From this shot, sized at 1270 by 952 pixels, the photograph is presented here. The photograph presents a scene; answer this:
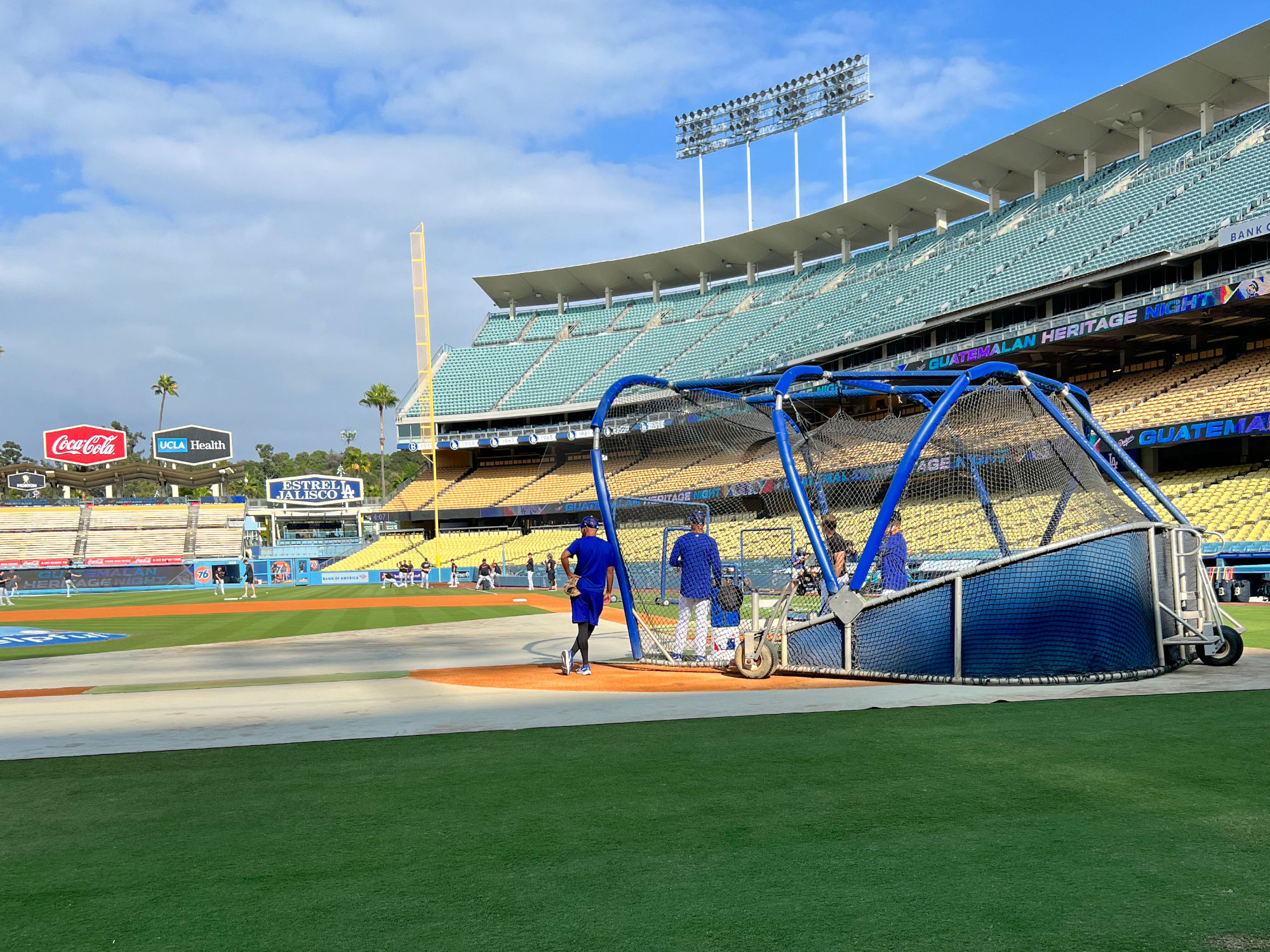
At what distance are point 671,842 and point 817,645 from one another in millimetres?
6039

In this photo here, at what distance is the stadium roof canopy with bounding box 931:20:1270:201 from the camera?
37.4 metres

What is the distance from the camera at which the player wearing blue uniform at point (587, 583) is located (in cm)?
1155

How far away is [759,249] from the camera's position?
2516 inches

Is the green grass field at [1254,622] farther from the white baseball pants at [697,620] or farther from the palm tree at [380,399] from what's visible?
the palm tree at [380,399]

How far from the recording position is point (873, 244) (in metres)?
59.7

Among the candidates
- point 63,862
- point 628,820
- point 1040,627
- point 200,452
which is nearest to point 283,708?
point 63,862

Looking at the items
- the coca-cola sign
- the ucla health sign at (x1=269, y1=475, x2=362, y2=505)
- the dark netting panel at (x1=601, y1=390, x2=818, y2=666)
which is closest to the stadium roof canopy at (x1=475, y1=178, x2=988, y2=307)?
the ucla health sign at (x1=269, y1=475, x2=362, y2=505)

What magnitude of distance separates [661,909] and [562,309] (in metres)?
73.1

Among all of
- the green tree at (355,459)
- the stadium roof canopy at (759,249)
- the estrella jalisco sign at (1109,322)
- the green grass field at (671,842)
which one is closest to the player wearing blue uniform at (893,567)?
the green grass field at (671,842)

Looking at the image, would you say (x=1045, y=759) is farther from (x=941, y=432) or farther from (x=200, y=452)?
(x=200, y=452)

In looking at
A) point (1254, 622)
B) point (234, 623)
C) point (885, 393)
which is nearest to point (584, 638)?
point (885, 393)

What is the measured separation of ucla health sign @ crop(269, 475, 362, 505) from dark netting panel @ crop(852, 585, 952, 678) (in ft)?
255

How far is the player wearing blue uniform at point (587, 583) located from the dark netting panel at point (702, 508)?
99cm

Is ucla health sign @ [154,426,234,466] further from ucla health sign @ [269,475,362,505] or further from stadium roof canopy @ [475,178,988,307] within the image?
stadium roof canopy @ [475,178,988,307]
